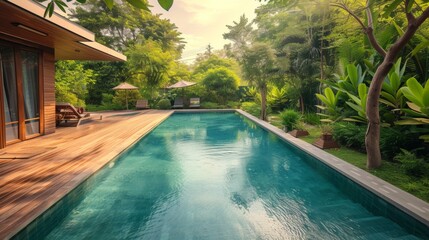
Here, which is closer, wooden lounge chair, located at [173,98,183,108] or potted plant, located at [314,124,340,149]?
potted plant, located at [314,124,340,149]

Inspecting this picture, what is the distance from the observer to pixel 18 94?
669 centimetres

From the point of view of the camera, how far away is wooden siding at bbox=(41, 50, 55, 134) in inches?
310

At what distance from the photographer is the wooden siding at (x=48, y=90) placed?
7.88 meters

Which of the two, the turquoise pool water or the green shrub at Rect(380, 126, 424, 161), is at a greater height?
the green shrub at Rect(380, 126, 424, 161)

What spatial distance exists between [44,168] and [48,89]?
460cm

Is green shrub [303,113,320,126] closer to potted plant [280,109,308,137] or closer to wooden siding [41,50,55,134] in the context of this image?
potted plant [280,109,308,137]

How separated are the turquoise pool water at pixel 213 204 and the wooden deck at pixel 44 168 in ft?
0.56

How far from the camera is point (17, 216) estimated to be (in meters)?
2.80

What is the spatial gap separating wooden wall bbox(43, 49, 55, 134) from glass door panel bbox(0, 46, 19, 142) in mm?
1296

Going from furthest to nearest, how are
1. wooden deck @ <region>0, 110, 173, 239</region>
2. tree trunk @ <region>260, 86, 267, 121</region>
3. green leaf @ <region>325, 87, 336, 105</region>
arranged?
tree trunk @ <region>260, 86, 267, 121</region> → green leaf @ <region>325, 87, 336, 105</region> → wooden deck @ <region>0, 110, 173, 239</region>

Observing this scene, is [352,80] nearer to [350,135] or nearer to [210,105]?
[350,135]

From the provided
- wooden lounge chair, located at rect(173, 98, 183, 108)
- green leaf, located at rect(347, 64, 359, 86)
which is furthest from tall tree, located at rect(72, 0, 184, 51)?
green leaf, located at rect(347, 64, 359, 86)

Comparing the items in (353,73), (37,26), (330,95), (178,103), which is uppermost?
(37,26)

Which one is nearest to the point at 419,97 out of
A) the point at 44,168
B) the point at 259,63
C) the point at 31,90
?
Answer: the point at 44,168
